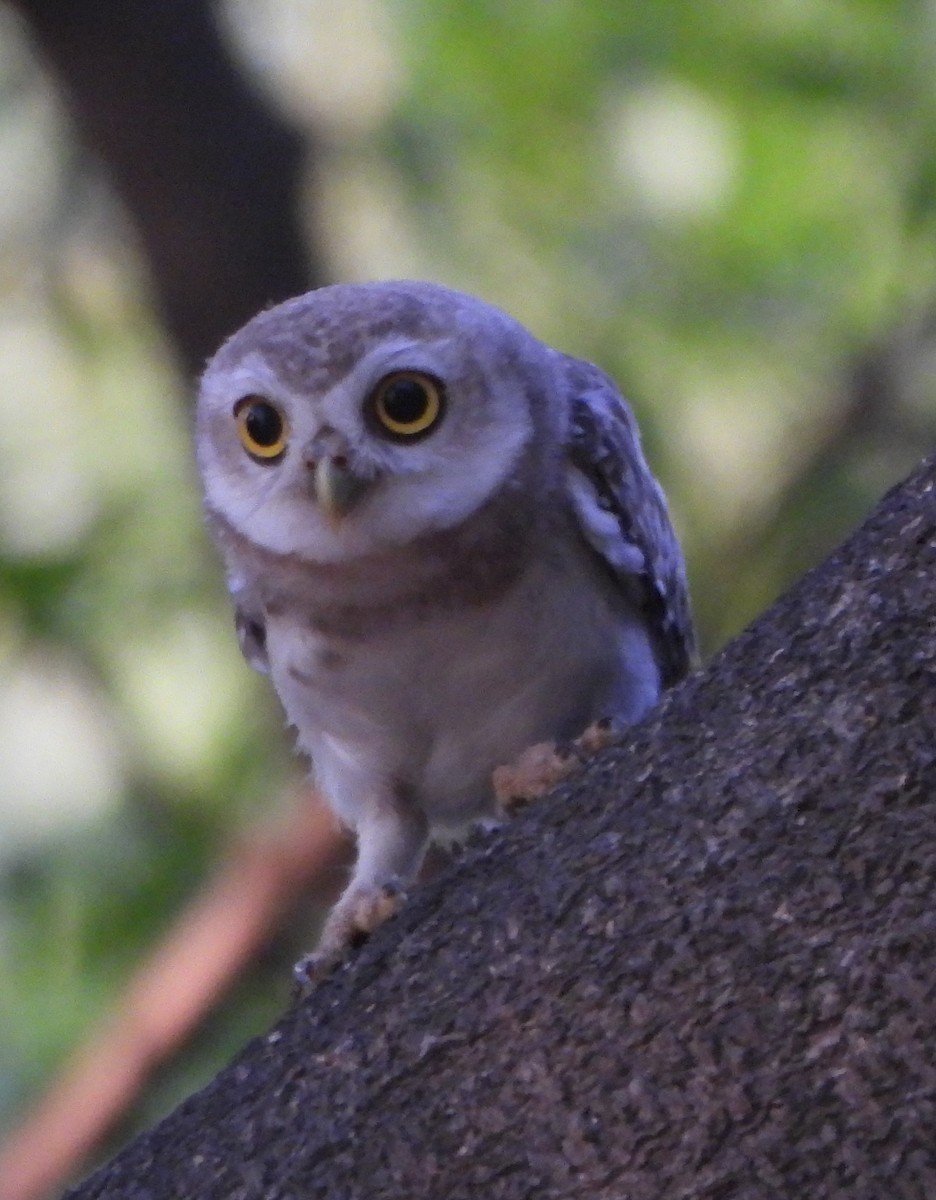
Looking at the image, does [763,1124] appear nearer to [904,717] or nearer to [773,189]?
[904,717]

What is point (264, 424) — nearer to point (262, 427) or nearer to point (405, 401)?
point (262, 427)

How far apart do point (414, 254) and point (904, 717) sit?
→ 4116mm

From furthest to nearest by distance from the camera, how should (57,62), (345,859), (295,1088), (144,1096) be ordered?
(57,62), (345,859), (144,1096), (295,1088)

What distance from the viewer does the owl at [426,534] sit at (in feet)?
11.5

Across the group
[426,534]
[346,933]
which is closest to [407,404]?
[426,534]

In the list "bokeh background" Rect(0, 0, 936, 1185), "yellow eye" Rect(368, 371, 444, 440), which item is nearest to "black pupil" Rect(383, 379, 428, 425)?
"yellow eye" Rect(368, 371, 444, 440)

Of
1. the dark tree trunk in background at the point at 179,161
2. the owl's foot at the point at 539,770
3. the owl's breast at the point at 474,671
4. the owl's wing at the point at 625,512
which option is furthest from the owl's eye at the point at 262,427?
the dark tree trunk in background at the point at 179,161

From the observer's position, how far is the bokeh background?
469 cm

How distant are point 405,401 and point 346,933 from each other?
1.05 m

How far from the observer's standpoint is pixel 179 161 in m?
5.25

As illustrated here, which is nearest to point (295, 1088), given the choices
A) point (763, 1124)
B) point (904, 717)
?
point (763, 1124)

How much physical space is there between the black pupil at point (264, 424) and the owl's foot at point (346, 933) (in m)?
0.96

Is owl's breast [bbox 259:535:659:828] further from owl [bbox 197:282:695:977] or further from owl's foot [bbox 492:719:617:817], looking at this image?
owl's foot [bbox 492:719:617:817]

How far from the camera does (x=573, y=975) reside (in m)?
2.06
